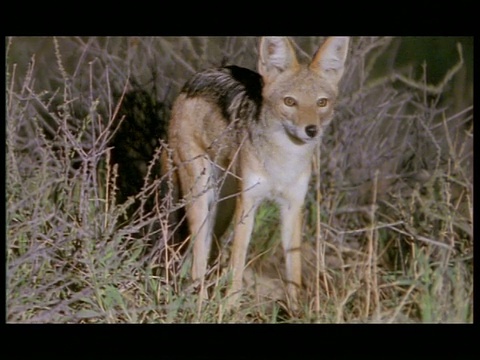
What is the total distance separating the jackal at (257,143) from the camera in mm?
4816

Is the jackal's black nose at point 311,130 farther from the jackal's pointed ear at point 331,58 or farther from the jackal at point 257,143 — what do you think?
the jackal's pointed ear at point 331,58

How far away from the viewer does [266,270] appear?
5.42 m

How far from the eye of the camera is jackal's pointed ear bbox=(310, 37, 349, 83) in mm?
4820

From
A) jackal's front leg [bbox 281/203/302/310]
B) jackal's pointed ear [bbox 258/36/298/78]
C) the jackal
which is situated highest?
jackal's pointed ear [bbox 258/36/298/78]

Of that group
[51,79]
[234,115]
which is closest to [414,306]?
[234,115]

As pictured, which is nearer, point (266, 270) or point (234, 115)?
point (234, 115)

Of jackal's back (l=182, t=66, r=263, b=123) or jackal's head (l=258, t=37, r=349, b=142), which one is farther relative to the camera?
jackal's back (l=182, t=66, r=263, b=123)

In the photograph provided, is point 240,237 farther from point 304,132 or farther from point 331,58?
point 331,58

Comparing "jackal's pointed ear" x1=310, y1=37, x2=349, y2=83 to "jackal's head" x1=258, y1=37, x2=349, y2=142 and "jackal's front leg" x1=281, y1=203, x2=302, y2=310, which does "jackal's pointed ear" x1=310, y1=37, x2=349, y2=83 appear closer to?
"jackal's head" x1=258, y1=37, x2=349, y2=142

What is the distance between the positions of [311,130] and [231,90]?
59 centimetres

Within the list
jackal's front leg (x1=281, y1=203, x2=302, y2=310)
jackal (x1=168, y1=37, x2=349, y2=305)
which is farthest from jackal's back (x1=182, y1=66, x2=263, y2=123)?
jackal's front leg (x1=281, y1=203, x2=302, y2=310)
